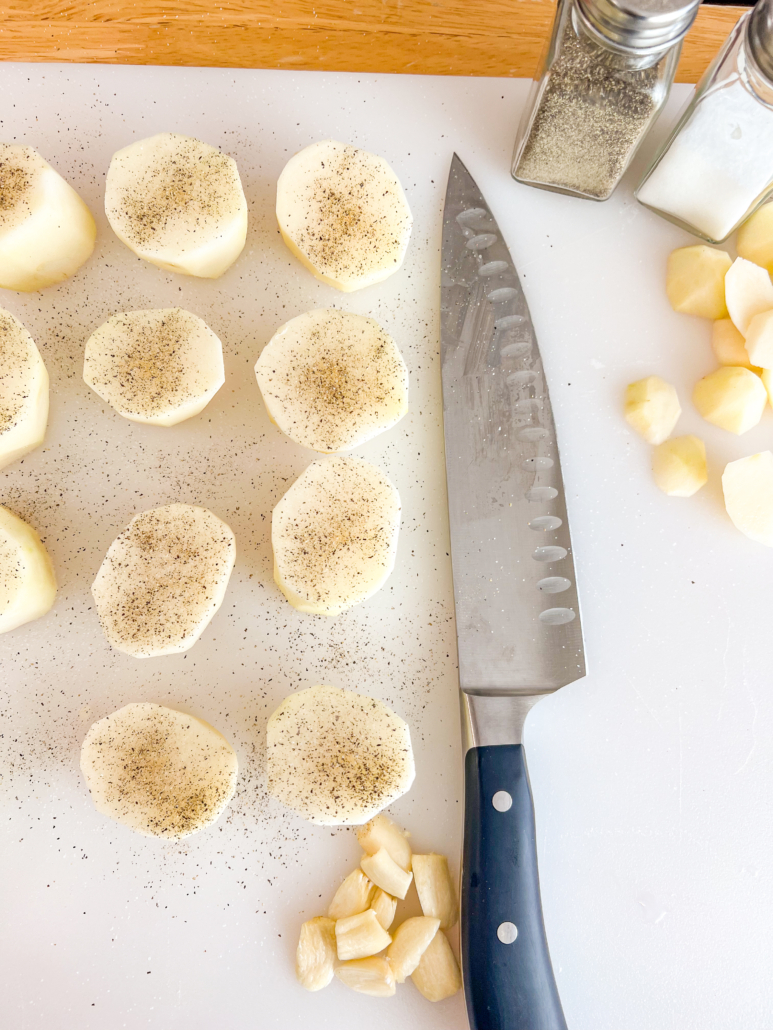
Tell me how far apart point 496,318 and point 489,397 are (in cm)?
13

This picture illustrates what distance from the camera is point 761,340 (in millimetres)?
1117

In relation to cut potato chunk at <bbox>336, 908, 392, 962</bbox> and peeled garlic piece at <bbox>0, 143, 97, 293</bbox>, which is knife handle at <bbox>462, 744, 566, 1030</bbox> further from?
peeled garlic piece at <bbox>0, 143, 97, 293</bbox>

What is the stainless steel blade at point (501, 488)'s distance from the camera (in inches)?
42.5

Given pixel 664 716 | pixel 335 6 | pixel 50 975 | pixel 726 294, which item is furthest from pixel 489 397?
pixel 50 975

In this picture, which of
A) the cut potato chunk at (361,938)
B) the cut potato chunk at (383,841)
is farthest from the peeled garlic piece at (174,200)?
the cut potato chunk at (361,938)

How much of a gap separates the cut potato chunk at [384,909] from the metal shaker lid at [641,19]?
1204 millimetres

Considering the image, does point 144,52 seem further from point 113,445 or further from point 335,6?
point 113,445

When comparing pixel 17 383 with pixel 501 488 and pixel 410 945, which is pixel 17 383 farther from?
pixel 410 945

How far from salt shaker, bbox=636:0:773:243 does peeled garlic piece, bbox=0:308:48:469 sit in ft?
3.26

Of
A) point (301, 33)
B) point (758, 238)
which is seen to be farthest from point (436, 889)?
point (301, 33)

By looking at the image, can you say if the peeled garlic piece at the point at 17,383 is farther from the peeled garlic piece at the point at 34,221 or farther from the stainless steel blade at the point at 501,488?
the stainless steel blade at the point at 501,488

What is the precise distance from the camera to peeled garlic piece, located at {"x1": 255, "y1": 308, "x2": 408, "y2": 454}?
1078 mm

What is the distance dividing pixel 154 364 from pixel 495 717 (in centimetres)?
73

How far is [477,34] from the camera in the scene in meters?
1.20
